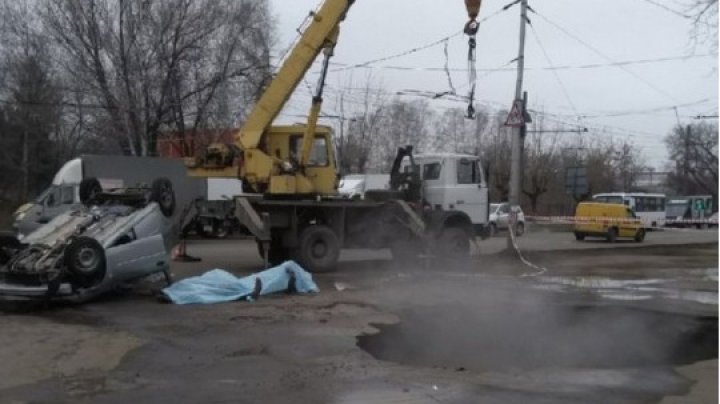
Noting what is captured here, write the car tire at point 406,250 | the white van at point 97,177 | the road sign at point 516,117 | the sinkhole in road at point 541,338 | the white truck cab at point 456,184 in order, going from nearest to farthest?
the sinkhole in road at point 541,338 → the car tire at point 406,250 → the white truck cab at point 456,184 → the road sign at point 516,117 → the white van at point 97,177

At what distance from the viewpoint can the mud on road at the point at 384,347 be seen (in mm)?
6621

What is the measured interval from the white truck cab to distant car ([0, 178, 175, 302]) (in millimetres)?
7483

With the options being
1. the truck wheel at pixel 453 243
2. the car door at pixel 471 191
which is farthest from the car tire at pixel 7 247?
the car door at pixel 471 191

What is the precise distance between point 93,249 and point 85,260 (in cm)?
19

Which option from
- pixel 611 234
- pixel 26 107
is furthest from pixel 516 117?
pixel 26 107

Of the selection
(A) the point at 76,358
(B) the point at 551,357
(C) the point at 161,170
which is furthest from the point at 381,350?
(C) the point at 161,170

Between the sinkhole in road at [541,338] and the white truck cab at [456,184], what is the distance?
22.8ft

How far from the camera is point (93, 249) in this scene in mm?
10750

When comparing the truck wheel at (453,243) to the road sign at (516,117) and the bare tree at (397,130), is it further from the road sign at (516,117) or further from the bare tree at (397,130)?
the bare tree at (397,130)

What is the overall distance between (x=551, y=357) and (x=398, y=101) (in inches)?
2079

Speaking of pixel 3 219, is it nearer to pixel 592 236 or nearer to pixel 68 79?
pixel 68 79

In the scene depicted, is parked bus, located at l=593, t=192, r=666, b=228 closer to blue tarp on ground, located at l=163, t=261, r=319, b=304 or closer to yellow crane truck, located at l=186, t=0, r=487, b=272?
yellow crane truck, located at l=186, t=0, r=487, b=272

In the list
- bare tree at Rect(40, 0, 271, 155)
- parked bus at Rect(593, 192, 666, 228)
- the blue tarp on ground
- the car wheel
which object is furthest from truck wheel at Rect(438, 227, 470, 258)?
parked bus at Rect(593, 192, 666, 228)

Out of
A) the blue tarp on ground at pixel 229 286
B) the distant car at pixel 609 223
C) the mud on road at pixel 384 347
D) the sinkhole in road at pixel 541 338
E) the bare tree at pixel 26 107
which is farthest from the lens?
Result: the bare tree at pixel 26 107
